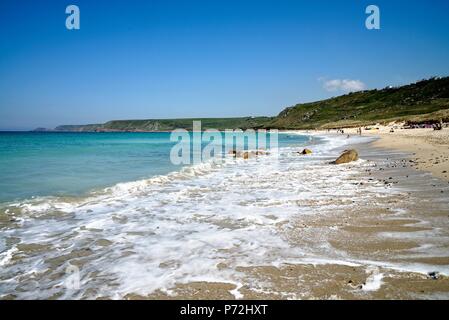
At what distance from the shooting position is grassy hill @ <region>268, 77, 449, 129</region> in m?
93.6

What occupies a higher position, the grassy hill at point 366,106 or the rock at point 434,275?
the grassy hill at point 366,106

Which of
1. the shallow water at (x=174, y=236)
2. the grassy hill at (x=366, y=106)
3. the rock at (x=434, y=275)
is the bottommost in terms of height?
the shallow water at (x=174, y=236)

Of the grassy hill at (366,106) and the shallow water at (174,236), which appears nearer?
the shallow water at (174,236)

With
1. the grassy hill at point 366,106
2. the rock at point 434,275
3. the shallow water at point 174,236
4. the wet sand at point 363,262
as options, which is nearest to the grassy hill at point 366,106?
the grassy hill at point 366,106

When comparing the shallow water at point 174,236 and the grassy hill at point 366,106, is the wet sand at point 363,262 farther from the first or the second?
the grassy hill at point 366,106

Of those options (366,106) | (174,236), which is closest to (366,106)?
(366,106)

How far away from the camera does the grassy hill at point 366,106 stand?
93.6m

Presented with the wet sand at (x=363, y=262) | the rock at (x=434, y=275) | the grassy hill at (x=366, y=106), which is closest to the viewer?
the wet sand at (x=363, y=262)

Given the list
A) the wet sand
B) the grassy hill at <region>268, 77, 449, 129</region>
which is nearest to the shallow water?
the wet sand

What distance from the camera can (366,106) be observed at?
12206cm

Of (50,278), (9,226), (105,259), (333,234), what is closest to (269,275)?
(333,234)

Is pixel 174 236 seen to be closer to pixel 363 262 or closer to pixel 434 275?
pixel 363 262

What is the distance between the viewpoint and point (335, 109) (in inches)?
5399
